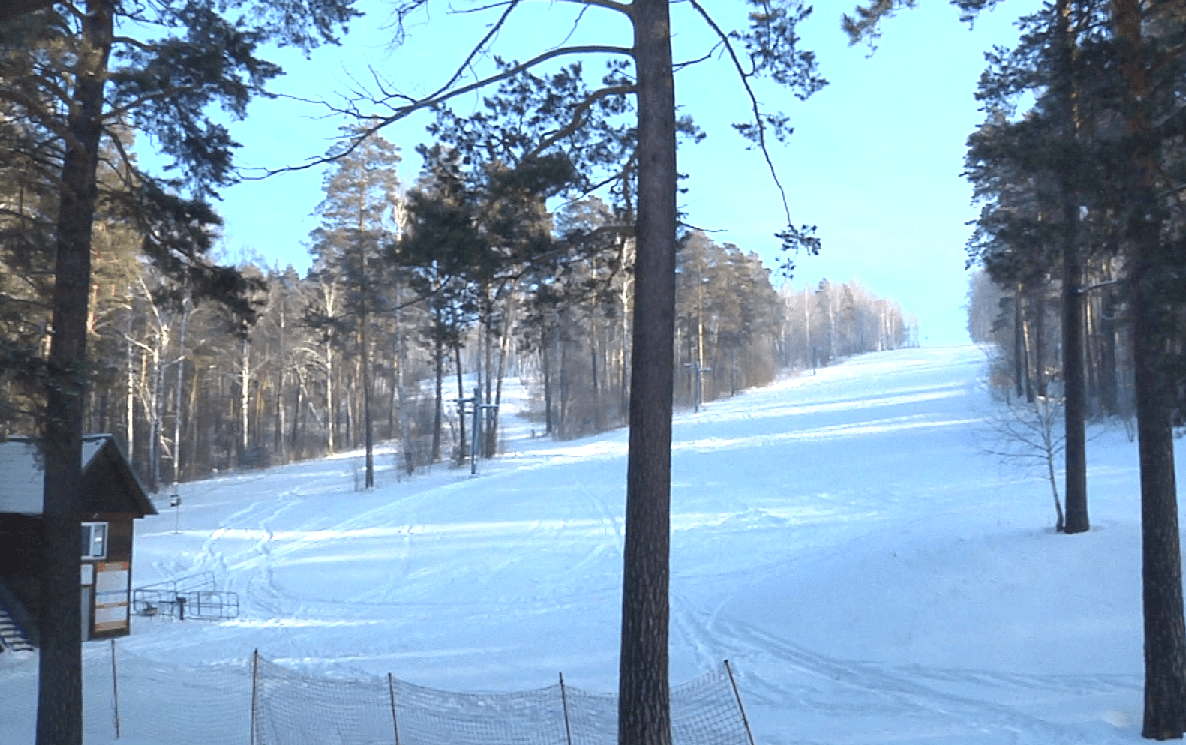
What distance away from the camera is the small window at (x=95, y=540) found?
959 inches

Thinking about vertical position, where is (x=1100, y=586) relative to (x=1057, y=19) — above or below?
below

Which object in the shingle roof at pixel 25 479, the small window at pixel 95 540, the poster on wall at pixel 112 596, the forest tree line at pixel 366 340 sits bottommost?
the poster on wall at pixel 112 596

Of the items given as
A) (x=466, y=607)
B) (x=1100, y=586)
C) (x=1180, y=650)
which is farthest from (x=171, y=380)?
(x=1180, y=650)

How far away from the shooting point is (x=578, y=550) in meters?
28.1

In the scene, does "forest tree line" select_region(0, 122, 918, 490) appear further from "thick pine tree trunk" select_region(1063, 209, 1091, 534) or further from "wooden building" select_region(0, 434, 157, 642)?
"thick pine tree trunk" select_region(1063, 209, 1091, 534)

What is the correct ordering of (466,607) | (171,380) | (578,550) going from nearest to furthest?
1. (466,607)
2. (578,550)
3. (171,380)

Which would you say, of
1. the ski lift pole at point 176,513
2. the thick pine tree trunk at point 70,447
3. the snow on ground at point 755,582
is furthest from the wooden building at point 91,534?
the thick pine tree trunk at point 70,447

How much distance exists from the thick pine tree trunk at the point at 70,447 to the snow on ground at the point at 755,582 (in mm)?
3773

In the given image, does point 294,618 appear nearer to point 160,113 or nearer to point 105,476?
point 105,476

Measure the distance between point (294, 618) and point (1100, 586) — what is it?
56.1 ft

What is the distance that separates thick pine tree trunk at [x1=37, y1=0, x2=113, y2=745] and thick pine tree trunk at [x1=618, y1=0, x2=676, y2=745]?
5916 mm

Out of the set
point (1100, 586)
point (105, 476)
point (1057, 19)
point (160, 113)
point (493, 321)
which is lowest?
point (1100, 586)

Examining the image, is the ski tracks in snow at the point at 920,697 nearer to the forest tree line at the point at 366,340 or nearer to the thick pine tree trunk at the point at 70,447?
the forest tree line at the point at 366,340

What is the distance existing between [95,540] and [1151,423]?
2288 cm
